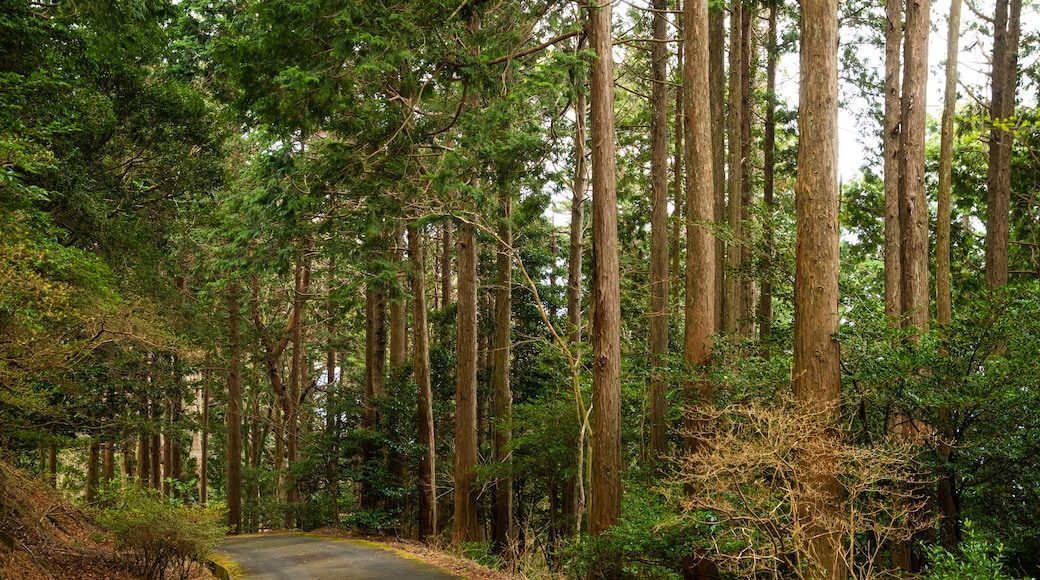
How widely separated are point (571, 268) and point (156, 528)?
9661 mm

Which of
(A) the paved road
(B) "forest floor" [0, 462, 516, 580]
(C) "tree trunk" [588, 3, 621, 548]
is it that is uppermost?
(C) "tree trunk" [588, 3, 621, 548]

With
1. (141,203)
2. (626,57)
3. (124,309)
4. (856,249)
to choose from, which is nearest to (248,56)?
(124,309)

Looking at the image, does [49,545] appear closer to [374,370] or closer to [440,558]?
[440,558]

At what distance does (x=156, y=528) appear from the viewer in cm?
972

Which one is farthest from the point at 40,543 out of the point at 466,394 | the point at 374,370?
the point at 374,370

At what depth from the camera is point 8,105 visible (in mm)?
9062

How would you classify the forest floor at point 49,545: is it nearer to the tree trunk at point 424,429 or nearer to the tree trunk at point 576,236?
the tree trunk at point 424,429

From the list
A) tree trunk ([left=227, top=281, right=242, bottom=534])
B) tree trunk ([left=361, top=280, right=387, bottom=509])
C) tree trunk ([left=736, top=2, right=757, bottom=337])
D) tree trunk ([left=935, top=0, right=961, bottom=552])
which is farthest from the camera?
tree trunk ([left=227, top=281, right=242, bottom=534])

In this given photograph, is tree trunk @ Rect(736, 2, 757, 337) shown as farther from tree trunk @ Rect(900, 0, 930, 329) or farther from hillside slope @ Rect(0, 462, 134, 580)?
hillside slope @ Rect(0, 462, 134, 580)

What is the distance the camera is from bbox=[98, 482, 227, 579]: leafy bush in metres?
9.69

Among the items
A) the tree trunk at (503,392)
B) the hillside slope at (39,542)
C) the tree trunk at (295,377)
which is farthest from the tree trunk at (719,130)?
the tree trunk at (295,377)

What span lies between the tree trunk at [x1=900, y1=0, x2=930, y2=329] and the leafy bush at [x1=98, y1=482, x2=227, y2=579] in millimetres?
11197

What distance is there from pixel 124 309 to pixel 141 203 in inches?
216

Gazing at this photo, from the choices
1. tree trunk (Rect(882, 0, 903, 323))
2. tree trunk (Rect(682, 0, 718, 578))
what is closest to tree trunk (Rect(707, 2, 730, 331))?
tree trunk (Rect(882, 0, 903, 323))
